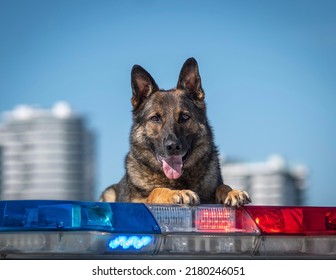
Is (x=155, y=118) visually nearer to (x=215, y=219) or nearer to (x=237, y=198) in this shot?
(x=237, y=198)

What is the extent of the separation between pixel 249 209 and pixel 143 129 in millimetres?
3560

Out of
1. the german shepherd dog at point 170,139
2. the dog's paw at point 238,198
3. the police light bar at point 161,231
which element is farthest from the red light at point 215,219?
the german shepherd dog at point 170,139

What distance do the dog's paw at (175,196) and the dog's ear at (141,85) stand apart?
1240 mm

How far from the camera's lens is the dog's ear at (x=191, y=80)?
22.5 ft

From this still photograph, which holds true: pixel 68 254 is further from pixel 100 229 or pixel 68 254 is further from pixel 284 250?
pixel 284 250

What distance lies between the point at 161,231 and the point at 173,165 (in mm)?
3284

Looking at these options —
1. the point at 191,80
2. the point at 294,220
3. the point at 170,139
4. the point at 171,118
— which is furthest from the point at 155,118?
the point at 294,220

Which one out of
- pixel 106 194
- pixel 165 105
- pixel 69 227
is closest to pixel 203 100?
pixel 165 105

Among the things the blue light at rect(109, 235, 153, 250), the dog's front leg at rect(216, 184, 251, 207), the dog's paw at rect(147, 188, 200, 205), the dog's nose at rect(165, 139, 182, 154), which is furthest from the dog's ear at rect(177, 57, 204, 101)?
the blue light at rect(109, 235, 153, 250)

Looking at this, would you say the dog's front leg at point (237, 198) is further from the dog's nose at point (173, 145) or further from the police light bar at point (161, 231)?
the dog's nose at point (173, 145)

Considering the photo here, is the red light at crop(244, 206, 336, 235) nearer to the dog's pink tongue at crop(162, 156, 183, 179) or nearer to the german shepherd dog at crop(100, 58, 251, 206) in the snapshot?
the german shepherd dog at crop(100, 58, 251, 206)

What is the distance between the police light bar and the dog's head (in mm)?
3078
